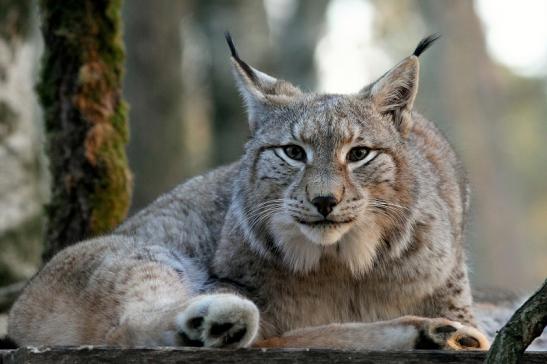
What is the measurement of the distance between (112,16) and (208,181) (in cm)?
142

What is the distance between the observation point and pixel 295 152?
18.5 ft

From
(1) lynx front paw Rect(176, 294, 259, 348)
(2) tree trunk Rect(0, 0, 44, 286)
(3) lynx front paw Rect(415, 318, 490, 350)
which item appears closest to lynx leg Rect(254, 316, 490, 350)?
(3) lynx front paw Rect(415, 318, 490, 350)

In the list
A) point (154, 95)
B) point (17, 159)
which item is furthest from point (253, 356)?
point (154, 95)

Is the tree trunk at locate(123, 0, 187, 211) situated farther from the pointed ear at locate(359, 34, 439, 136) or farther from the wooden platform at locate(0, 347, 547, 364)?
the wooden platform at locate(0, 347, 547, 364)

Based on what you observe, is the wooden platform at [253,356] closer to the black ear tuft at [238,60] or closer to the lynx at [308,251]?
the lynx at [308,251]

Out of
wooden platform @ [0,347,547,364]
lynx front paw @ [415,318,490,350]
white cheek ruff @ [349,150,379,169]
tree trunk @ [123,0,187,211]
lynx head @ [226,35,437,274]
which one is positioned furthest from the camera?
tree trunk @ [123,0,187,211]

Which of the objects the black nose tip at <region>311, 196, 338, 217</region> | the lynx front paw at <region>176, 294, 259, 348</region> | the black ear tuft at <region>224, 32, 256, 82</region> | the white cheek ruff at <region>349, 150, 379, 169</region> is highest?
the black ear tuft at <region>224, 32, 256, 82</region>

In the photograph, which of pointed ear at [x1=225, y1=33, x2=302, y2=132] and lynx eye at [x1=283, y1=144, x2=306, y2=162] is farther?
pointed ear at [x1=225, y1=33, x2=302, y2=132]

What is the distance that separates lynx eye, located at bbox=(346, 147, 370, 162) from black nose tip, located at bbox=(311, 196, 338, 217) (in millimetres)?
465

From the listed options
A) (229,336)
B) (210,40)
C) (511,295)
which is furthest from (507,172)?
(229,336)

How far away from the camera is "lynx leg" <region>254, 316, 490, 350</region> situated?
447cm

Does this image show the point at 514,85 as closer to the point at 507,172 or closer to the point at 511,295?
the point at 507,172

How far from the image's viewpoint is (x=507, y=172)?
84.0 feet

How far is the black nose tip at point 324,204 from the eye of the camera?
512 centimetres
